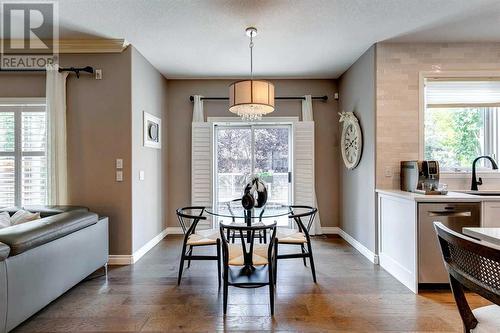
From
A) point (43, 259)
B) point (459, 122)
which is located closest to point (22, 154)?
point (43, 259)

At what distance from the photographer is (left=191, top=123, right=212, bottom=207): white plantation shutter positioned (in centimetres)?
493

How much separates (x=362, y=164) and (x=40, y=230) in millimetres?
3665

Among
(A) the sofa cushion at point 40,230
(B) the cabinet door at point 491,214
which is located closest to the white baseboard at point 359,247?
(B) the cabinet door at point 491,214

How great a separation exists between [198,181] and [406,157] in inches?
125

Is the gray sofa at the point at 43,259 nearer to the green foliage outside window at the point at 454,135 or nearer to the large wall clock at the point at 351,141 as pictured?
the large wall clock at the point at 351,141

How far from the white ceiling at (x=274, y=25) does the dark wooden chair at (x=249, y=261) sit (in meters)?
2.08

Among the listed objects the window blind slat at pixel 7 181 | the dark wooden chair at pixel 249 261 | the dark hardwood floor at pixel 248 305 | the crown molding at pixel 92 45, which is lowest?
the dark hardwood floor at pixel 248 305

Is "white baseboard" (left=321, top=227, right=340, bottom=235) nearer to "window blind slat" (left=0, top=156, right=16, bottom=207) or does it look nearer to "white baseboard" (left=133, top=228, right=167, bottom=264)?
"white baseboard" (left=133, top=228, right=167, bottom=264)

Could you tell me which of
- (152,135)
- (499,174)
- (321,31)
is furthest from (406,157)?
(152,135)

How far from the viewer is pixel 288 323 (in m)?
2.21

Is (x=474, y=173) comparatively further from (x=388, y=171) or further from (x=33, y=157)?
(x=33, y=157)

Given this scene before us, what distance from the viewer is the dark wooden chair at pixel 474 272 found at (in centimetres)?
88

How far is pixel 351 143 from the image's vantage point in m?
4.27

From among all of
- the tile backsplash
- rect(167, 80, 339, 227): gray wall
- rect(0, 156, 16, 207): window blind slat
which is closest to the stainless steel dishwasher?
the tile backsplash
